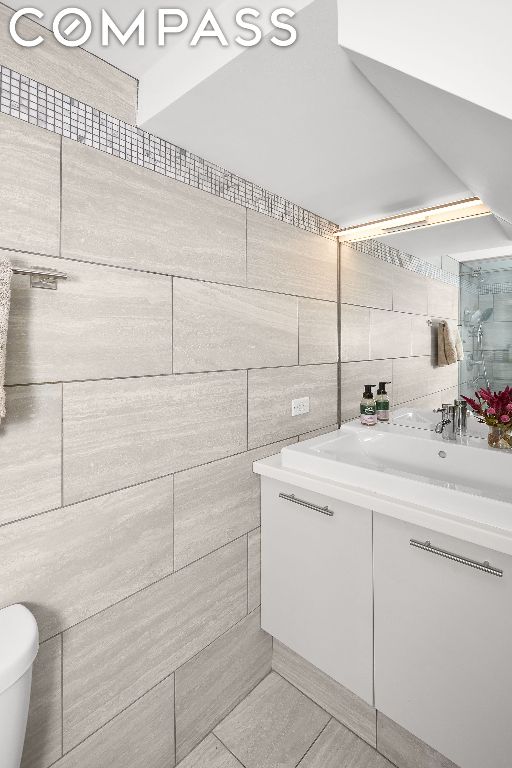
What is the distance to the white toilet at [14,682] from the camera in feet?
2.66

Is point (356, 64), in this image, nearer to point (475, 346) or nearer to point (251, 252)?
point (251, 252)

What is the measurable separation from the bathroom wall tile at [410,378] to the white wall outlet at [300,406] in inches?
18.1

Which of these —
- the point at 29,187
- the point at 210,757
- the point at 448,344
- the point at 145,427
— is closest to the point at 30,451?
the point at 145,427

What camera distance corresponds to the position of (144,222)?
4.06ft

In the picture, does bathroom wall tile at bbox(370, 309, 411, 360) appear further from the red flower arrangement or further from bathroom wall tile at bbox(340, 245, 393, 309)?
the red flower arrangement

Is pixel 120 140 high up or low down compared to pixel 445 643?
up

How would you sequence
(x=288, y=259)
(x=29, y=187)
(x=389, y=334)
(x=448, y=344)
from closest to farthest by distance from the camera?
1. (x=29, y=187)
2. (x=448, y=344)
3. (x=288, y=259)
4. (x=389, y=334)

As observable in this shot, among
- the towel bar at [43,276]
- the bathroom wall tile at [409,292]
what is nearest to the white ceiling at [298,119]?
the bathroom wall tile at [409,292]

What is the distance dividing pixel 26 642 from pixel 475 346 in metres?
1.67

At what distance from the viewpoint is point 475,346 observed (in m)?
1.51

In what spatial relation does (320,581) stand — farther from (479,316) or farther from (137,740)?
(479,316)

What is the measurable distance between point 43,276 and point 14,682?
0.92 meters

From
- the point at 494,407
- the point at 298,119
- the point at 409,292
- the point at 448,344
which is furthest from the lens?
the point at 409,292

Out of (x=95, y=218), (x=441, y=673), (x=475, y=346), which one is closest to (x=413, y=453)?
(x=475, y=346)
